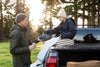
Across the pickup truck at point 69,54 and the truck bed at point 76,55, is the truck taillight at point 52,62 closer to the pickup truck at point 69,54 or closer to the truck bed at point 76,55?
the pickup truck at point 69,54

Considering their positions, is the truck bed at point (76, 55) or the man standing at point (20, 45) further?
the man standing at point (20, 45)

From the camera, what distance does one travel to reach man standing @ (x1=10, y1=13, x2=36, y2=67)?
4574mm

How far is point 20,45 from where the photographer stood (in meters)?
4.70

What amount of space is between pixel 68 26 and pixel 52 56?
7.51ft

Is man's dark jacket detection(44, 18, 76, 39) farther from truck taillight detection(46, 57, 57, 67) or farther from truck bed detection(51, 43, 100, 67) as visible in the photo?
truck taillight detection(46, 57, 57, 67)

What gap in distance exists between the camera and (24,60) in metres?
4.72

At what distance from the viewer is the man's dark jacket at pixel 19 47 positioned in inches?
180

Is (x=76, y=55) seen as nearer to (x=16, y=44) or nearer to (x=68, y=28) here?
(x=16, y=44)

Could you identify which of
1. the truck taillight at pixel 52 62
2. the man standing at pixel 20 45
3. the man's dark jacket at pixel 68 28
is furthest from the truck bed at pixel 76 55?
the man's dark jacket at pixel 68 28

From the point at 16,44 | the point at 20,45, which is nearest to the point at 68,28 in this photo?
the point at 20,45

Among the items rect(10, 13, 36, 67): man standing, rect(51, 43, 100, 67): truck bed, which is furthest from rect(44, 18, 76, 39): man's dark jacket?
rect(51, 43, 100, 67): truck bed

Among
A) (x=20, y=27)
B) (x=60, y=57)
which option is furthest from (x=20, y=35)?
(x=60, y=57)

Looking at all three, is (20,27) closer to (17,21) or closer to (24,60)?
(17,21)

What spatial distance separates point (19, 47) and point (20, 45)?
55mm
